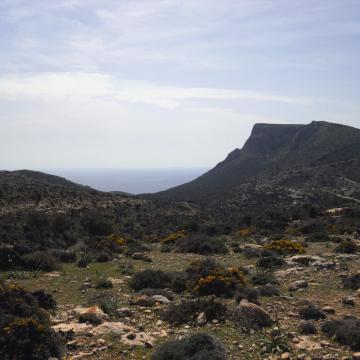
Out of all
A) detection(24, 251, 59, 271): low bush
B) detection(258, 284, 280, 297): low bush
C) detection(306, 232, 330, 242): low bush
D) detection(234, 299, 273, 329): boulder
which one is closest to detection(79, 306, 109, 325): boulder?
detection(234, 299, 273, 329): boulder

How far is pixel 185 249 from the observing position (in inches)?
867

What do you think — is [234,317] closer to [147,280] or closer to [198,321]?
[198,321]

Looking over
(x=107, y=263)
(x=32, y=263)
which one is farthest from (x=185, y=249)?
(x=32, y=263)

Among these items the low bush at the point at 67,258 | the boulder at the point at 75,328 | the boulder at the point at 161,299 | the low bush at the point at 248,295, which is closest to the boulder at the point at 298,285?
the low bush at the point at 248,295

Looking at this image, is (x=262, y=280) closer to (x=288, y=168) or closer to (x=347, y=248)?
(x=347, y=248)

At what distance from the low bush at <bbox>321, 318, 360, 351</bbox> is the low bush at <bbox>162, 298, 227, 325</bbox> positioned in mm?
2245

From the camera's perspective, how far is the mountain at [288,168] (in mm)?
58938

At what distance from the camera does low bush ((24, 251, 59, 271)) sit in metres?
15.9

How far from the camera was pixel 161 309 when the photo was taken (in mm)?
10734

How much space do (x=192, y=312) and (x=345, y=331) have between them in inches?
132

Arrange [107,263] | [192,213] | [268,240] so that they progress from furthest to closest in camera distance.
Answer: [192,213] → [268,240] → [107,263]

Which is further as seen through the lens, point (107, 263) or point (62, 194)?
point (62, 194)

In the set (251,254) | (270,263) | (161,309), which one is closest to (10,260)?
(161,309)

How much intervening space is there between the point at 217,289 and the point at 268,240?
13351 mm
